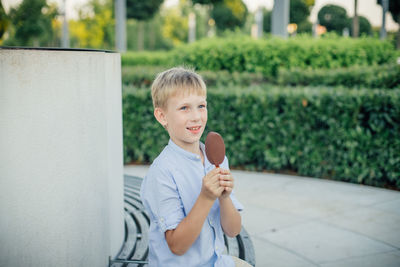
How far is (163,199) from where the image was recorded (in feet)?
5.41

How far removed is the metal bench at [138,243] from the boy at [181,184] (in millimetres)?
919

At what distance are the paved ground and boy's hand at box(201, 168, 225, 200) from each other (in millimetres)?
1897

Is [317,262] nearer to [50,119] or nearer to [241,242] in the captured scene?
[241,242]

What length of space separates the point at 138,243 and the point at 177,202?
146 centimetres

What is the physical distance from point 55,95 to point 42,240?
780mm

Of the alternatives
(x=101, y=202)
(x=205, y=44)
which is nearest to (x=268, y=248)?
(x=101, y=202)

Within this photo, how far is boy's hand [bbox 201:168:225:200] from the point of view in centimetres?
151

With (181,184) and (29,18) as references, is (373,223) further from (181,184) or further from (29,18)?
(29,18)

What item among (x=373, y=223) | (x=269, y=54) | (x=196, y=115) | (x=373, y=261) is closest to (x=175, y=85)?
(x=196, y=115)

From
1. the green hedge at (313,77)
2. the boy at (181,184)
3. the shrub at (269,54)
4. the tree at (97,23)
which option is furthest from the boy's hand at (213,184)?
the tree at (97,23)

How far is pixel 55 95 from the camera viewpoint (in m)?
2.16

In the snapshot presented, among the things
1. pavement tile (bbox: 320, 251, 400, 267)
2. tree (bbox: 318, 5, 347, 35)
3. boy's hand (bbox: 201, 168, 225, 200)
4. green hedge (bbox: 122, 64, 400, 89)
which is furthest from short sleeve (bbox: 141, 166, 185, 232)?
tree (bbox: 318, 5, 347, 35)

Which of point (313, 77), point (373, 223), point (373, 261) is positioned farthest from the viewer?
point (313, 77)

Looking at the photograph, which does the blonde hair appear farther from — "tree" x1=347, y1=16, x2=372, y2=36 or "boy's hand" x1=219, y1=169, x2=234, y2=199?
"tree" x1=347, y1=16, x2=372, y2=36
